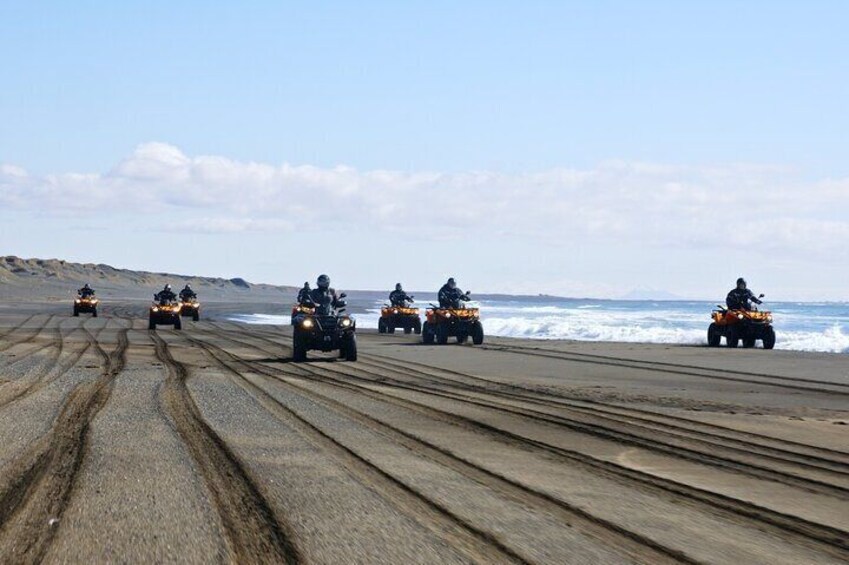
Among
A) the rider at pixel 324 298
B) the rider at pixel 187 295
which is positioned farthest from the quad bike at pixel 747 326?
the rider at pixel 187 295

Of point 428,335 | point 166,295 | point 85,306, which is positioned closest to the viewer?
point 428,335

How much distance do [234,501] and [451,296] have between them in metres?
29.9

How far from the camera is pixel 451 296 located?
121 feet

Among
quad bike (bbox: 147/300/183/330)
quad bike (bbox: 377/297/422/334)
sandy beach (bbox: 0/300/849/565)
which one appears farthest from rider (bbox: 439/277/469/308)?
sandy beach (bbox: 0/300/849/565)

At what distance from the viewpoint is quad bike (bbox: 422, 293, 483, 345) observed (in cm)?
3644

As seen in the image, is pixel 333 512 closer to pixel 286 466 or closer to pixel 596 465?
pixel 286 466

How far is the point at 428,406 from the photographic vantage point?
1455 centimetres

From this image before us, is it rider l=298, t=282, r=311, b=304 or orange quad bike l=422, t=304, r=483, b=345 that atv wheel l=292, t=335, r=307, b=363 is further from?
rider l=298, t=282, r=311, b=304

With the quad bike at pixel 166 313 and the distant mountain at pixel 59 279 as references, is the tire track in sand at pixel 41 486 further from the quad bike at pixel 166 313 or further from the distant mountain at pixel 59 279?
the distant mountain at pixel 59 279

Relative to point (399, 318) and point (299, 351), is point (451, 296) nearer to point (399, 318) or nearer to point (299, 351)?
point (399, 318)

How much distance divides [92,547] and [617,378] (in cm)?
1660

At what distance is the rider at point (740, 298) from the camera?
36.5 meters

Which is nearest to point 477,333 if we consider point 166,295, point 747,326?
point 747,326

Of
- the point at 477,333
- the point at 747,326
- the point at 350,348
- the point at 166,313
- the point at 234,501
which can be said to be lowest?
the point at 234,501
